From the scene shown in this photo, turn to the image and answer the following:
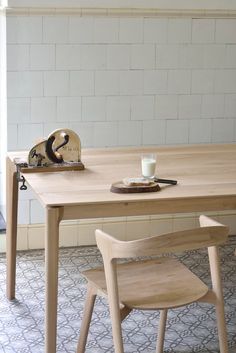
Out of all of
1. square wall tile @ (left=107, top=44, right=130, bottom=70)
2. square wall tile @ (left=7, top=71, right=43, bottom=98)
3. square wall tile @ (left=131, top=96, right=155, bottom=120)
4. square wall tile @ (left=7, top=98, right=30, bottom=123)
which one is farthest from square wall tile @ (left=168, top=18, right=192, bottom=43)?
square wall tile @ (left=7, top=98, right=30, bottom=123)

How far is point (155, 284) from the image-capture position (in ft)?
10.2

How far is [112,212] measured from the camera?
10.4 feet

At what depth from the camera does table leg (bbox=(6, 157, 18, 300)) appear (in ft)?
13.2

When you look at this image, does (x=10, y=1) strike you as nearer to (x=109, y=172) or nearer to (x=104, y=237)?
(x=109, y=172)

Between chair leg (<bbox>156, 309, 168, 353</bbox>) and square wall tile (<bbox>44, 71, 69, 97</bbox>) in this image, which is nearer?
chair leg (<bbox>156, 309, 168, 353</bbox>)

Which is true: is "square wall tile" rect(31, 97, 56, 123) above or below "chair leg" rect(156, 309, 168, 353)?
above

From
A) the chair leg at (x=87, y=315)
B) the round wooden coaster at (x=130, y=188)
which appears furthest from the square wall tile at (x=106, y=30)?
the chair leg at (x=87, y=315)

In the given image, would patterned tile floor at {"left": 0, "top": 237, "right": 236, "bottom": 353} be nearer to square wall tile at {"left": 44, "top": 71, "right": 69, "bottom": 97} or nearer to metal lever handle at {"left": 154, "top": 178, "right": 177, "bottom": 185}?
metal lever handle at {"left": 154, "top": 178, "right": 177, "bottom": 185}

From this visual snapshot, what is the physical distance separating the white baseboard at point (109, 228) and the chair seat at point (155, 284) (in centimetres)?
178

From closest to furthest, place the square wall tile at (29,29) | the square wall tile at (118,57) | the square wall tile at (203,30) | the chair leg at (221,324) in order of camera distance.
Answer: the chair leg at (221,324) < the square wall tile at (29,29) < the square wall tile at (118,57) < the square wall tile at (203,30)

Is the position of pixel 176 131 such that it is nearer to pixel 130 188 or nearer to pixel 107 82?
pixel 107 82

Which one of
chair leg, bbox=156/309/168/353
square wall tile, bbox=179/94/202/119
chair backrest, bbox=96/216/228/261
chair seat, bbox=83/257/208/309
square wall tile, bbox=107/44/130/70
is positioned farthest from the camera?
square wall tile, bbox=179/94/202/119

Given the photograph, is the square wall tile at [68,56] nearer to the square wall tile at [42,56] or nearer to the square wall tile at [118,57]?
the square wall tile at [42,56]

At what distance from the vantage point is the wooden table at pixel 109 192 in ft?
10.3
